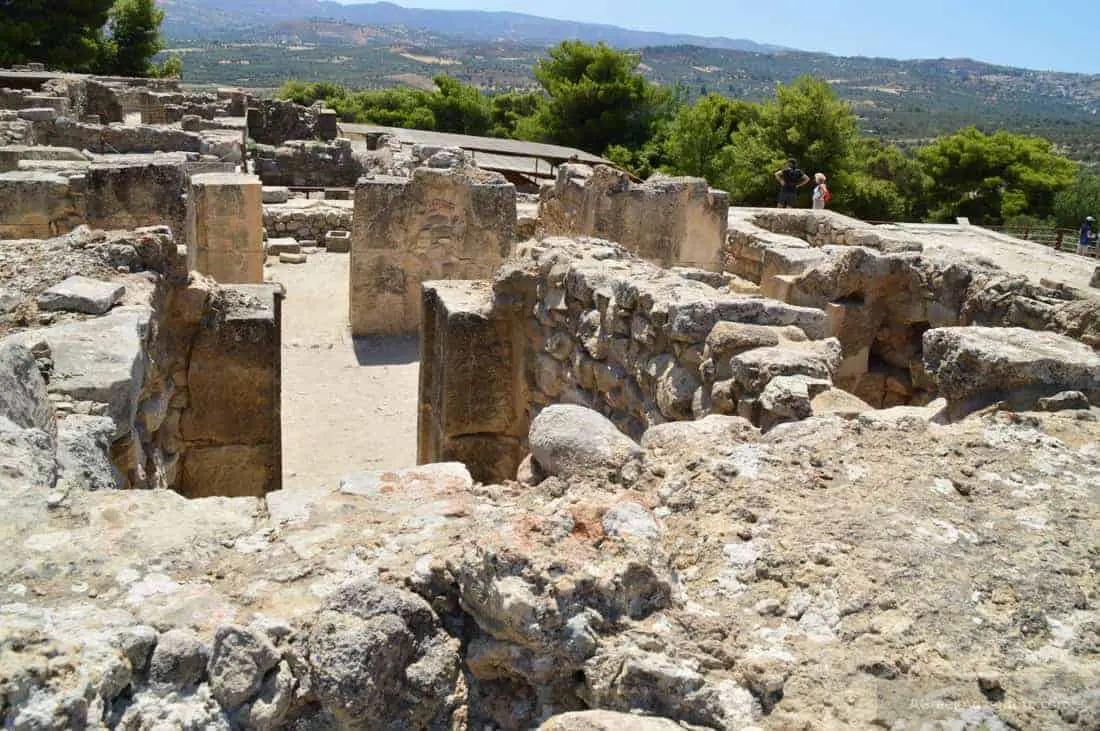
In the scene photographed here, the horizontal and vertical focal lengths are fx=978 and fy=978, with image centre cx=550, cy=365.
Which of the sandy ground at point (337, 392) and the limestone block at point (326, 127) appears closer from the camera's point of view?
the sandy ground at point (337, 392)

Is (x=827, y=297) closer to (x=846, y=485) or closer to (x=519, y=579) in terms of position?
(x=846, y=485)

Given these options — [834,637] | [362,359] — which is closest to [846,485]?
[834,637]

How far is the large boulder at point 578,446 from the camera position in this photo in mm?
3438

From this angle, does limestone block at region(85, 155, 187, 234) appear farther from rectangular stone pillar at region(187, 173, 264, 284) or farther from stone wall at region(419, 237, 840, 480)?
stone wall at region(419, 237, 840, 480)

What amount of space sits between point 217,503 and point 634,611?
1.49 metres

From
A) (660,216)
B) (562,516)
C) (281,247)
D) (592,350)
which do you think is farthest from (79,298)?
(281,247)

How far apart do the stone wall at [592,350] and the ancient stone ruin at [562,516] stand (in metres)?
0.02

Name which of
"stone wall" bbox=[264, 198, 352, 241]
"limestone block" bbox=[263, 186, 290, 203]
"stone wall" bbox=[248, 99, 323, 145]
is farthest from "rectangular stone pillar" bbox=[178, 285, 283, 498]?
"stone wall" bbox=[248, 99, 323, 145]

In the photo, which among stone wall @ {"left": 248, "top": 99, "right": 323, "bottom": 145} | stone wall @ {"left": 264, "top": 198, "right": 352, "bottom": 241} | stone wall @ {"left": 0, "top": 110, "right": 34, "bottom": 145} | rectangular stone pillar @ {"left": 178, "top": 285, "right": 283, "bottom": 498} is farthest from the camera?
stone wall @ {"left": 248, "top": 99, "right": 323, "bottom": 145}

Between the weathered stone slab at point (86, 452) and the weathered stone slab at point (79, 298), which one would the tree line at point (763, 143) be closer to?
the weathered stone slab at point (79, 298)

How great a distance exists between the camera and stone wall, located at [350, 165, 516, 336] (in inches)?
441

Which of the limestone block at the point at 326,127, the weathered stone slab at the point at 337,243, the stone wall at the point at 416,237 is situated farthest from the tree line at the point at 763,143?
the stone wall at the point at 416,237

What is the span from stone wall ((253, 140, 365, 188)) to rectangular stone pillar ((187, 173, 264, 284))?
8601mm

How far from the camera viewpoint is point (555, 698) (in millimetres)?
2498
